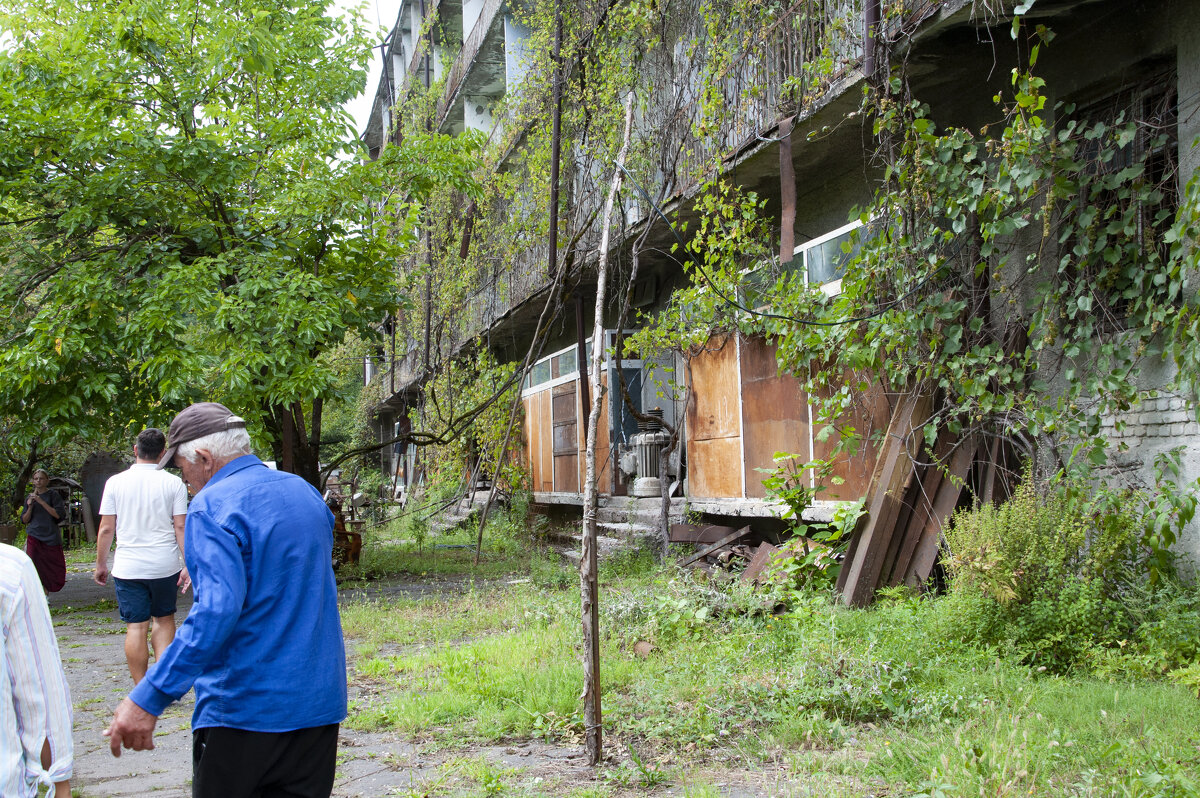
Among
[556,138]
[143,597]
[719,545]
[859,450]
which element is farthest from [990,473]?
[556,138]

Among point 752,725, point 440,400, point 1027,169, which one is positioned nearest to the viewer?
point 752,725

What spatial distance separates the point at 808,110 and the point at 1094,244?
252 centimetres

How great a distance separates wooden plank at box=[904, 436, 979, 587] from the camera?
6.86 meters

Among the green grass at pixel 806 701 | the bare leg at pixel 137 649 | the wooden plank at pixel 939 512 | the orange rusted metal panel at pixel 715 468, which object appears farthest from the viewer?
the orange rusted metal panel at pixel 715 468

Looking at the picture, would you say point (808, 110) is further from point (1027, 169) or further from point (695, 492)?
point (695, 492)

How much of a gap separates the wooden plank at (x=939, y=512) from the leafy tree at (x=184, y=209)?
6.41 meters

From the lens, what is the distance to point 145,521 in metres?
6.19

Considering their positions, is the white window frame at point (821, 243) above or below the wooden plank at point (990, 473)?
above

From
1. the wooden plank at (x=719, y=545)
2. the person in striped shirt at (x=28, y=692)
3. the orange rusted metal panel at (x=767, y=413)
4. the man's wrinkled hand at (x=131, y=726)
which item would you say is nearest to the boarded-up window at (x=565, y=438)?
the wooden plank at (x=719, y=545)

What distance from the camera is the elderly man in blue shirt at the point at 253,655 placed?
2680 millimetres

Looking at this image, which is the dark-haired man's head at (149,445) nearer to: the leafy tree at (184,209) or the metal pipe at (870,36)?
the leafy tree at (184,209)

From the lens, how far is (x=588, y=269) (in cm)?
1304

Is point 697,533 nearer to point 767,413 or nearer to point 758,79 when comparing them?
point 767,413

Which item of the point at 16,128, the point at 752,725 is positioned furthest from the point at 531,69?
the point at 752,725
